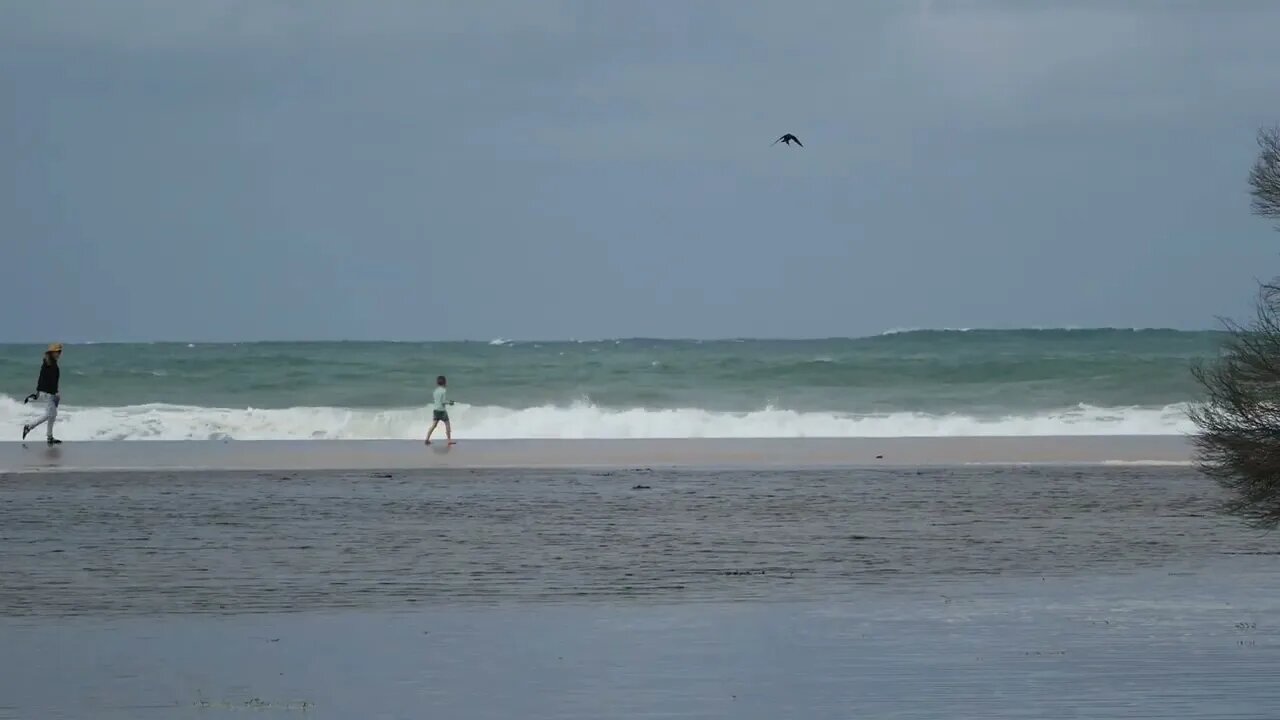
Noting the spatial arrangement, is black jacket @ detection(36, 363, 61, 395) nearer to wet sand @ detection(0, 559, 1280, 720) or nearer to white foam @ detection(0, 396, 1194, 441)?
white foam @ detection(0, 396, 1194, 441)

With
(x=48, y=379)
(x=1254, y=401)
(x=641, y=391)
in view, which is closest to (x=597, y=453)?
(x=48, y=379)

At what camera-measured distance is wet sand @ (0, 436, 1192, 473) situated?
2788 centimetres

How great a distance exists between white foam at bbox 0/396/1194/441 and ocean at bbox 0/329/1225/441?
0.28 feet

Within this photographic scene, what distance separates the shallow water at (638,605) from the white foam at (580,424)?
18.3 metres

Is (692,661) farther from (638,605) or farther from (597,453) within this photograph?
(597,453)

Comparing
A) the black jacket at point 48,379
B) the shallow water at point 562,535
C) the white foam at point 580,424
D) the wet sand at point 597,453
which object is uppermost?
the black jacket at point 48,379

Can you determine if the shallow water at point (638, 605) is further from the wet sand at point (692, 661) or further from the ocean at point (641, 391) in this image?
the ocean at point (641, 391)

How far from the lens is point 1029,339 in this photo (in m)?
97.1

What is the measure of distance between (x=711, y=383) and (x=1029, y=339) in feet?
128

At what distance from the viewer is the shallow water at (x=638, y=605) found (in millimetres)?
9578

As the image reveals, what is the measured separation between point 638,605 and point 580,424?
29897 mm

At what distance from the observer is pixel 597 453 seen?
102ft

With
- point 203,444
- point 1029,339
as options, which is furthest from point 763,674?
point 1029,339

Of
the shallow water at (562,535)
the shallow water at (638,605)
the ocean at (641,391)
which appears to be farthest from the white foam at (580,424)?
the shallow water at (638,605)
